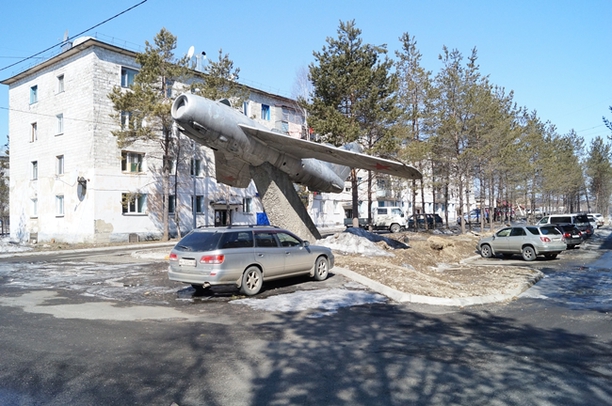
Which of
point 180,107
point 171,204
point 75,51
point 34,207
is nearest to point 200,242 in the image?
point 180,107

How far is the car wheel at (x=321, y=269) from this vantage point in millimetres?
11812

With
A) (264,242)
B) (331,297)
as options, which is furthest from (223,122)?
(331,297)

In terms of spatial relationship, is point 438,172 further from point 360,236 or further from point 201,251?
point 201,251

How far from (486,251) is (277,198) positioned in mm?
11502

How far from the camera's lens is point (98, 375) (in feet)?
16.0

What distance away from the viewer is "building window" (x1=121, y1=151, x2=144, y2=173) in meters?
32.3

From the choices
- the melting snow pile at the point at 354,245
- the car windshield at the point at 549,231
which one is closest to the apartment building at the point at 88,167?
the melting snow pile at the point at 354,245

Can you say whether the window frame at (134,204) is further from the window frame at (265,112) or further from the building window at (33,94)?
the window frame at (265,112)

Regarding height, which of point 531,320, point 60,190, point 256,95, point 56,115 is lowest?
point 531,320

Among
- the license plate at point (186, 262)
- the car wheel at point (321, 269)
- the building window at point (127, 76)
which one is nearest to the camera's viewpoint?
the license plate at point (186, 262)

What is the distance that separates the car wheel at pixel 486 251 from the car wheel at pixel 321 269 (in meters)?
12.4

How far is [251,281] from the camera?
9.94m

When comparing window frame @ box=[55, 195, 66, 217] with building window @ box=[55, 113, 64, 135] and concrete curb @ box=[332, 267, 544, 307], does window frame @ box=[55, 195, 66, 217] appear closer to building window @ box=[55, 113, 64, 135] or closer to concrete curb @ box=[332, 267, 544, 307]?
building window @ box=[55, 113, 64, 135]

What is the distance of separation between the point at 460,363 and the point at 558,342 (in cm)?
218
